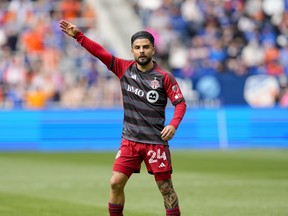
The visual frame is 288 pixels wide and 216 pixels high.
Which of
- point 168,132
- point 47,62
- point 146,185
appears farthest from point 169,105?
point 168,132

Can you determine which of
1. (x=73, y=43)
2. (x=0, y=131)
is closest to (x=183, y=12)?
(x=73, y=43)

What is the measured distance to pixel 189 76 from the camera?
2614 cm

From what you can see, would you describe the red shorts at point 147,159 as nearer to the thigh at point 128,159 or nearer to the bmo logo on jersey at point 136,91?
the thigh at point 128,159

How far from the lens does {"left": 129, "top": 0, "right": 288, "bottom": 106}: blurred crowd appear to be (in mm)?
27609

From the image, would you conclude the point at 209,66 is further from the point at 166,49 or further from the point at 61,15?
the point at 61,15

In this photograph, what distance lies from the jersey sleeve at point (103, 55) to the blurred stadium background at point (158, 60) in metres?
14.3

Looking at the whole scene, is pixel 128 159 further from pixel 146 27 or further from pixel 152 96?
pixel 146 27

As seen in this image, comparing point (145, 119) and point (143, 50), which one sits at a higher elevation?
point (143, 50)

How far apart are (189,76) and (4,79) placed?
221 inches

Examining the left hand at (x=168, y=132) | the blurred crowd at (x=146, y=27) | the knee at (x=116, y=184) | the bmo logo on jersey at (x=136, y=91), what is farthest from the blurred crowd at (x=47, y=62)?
the left hand at (x=168, y=132)

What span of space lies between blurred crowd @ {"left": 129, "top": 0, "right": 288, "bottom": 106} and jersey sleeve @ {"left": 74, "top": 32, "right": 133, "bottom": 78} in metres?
16.7

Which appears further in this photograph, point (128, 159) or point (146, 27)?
point (146, 27)

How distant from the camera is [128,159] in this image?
367 inches

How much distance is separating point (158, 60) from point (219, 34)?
237cm
